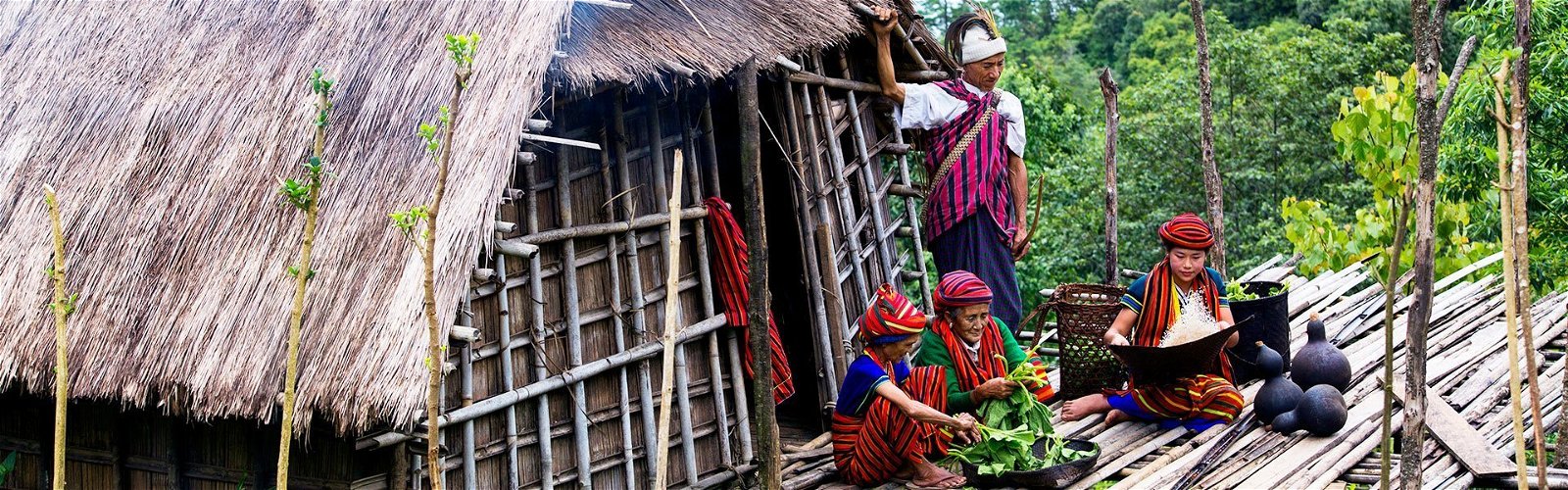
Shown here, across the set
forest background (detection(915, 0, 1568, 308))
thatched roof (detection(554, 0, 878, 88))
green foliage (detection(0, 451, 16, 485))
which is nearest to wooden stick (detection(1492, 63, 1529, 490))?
thatched roof (detection(554, 0, 878, 88))

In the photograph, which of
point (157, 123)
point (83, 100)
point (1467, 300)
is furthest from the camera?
point (1467, 300)

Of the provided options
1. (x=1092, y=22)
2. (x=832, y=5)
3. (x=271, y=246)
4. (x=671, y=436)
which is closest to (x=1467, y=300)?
(x=832, y=5)

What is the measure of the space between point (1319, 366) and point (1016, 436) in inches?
62.3

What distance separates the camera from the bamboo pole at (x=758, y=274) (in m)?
4.79

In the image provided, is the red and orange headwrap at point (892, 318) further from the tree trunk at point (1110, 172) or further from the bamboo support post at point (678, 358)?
the tree trunk at point (1110, 172)

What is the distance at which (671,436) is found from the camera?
18.2ft

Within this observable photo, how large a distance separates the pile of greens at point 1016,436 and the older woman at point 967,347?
0.17 ft

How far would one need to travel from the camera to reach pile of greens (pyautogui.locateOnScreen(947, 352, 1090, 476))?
197 inches

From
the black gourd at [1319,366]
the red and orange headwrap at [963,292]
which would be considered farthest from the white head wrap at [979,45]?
the black gourd at [1319,366]

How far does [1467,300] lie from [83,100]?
6900 mm

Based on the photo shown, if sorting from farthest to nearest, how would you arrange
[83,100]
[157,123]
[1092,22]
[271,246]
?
[1092,22], [83,100], [157,123], [271,246]

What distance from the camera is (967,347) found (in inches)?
209

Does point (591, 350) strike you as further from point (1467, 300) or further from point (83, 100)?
point (1467, 300)

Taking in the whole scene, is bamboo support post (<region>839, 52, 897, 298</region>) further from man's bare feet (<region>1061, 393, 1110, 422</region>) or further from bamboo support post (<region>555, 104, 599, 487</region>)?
bamboo support post (<region>555, 104, 599, 487</region>)
